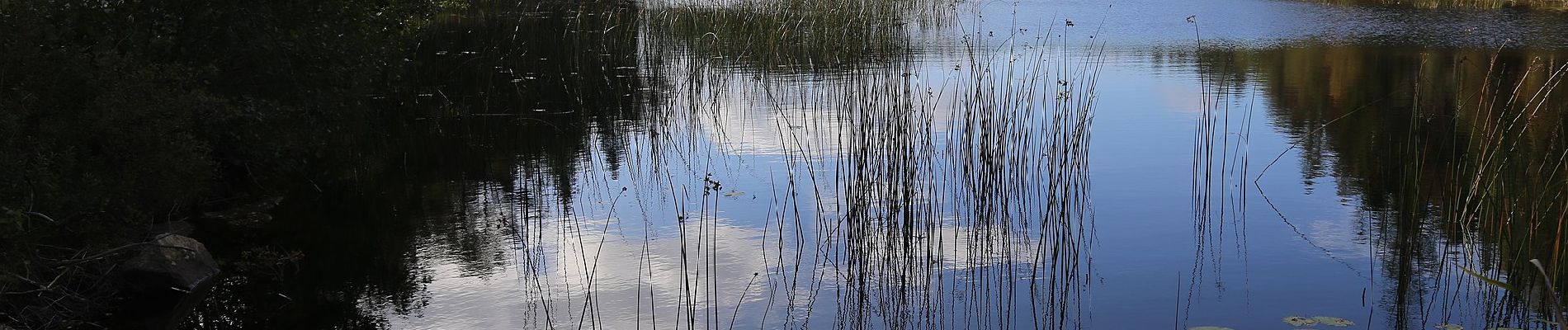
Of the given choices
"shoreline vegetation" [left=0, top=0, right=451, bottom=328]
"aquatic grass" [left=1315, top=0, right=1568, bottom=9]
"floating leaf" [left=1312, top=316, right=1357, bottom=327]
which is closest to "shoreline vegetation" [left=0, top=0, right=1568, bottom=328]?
"shoreline vegetation" [left=0, top=0, right=451, bottom=328]

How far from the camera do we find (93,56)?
4516 mm

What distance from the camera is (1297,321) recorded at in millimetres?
3590

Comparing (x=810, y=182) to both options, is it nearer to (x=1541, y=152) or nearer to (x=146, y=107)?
(x=146, y=107)

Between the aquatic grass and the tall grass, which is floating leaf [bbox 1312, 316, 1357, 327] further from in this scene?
the aquatic grass

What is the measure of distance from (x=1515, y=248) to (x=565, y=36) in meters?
8.99

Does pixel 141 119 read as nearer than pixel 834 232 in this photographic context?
Yes

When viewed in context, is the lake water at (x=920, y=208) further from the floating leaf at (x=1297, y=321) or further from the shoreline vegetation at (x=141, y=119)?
the shoreline vegetation at (x=141, y=119)

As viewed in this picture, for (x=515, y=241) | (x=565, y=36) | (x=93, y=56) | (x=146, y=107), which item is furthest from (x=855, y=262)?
(x=565, y=36)

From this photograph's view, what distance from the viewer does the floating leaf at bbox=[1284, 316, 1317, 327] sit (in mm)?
3566

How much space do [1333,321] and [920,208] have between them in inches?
63.2

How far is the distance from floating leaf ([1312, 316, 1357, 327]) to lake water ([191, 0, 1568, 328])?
1.2 inches

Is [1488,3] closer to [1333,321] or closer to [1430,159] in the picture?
[1430,159]

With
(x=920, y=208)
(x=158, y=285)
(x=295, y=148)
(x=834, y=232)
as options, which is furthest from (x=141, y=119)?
(x=920, y=208)

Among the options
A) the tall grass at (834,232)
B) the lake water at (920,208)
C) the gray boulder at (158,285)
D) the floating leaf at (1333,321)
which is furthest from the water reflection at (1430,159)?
the gray boulder at (158,285)
